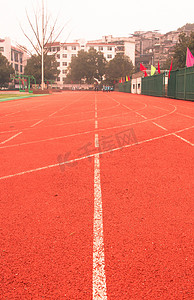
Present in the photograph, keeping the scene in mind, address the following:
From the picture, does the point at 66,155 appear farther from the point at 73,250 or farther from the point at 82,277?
the point at 82,277

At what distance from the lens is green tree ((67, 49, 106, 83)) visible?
100 metres

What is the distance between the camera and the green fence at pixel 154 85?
31.5 metres

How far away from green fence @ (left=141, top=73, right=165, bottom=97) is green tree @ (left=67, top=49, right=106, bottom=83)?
200 ft

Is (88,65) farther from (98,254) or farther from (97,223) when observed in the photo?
(98,254)

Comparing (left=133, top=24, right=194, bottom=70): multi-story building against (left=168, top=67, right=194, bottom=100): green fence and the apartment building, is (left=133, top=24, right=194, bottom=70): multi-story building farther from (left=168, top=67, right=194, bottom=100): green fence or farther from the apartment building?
(left=168, top=67, right=194, bottom=100): green fence

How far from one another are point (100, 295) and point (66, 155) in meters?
4.36

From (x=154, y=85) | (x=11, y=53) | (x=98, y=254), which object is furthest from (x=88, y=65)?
(x=98, y=254)

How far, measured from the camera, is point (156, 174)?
16.0 ft

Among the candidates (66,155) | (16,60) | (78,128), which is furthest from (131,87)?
(16,60)

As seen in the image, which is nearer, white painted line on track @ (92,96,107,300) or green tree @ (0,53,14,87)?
white painted line on track @ (92,96,107,300)

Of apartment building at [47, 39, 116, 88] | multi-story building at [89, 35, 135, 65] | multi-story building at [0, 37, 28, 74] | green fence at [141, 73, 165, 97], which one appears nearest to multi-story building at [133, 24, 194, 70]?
multi-story building at [89, 35, 135, 65]

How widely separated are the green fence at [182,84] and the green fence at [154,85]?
286 cm

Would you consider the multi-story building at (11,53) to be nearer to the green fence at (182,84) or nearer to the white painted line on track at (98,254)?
the green fence at (182,84)

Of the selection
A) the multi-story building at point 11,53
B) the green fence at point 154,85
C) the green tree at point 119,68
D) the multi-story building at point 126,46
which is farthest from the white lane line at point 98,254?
the multi-story building at point 126,46
